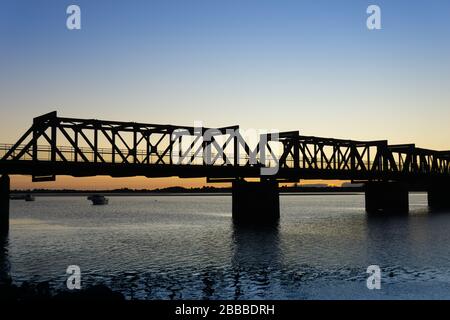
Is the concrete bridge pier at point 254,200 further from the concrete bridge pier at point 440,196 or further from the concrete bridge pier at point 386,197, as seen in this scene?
the concrete bridge pier at point 440,196

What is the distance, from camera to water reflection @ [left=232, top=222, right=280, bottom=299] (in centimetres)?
2745

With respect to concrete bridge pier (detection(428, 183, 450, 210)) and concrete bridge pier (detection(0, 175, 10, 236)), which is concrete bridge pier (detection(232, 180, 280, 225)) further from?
concrete bridge pier (detection(428, 183, 450, 210))

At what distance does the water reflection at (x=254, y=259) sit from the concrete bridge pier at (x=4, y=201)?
2349 cm

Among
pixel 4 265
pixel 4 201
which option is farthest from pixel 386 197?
pixel 4 265

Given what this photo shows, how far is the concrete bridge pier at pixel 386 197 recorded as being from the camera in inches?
→ 4210

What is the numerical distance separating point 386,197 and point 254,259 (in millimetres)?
75836

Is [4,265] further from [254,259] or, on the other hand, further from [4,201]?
[254,259]

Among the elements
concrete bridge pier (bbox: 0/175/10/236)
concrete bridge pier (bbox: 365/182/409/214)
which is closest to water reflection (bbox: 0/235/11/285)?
concrete bridge pier (bbox: 0/175/10/236)

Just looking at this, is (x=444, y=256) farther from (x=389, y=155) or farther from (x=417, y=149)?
(x=417, y=149)

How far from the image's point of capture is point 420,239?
5388 centimetres

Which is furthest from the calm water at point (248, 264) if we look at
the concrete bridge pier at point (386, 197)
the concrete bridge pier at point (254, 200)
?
the concrete bridge pier at point (386, 197)

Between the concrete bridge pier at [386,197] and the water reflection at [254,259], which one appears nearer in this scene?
the water reflection at [254,259]

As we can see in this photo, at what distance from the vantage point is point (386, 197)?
10706 cm
